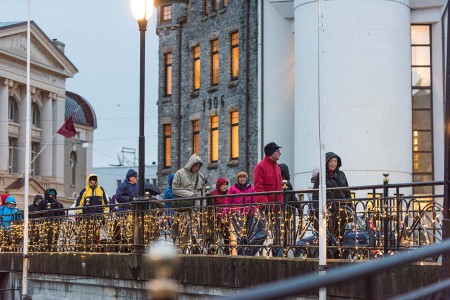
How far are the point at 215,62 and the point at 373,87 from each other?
12958mm

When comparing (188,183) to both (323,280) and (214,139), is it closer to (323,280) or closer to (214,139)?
(323,280)

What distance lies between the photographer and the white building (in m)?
30.0

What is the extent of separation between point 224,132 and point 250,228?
24.1m

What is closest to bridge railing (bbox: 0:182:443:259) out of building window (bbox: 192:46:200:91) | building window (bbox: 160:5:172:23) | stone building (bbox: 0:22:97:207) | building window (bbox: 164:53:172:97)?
building window (bbox: 192:46:200:91)

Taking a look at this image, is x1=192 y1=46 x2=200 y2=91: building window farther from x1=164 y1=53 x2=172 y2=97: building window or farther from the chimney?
the chimney

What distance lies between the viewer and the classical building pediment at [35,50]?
75688 millimetres

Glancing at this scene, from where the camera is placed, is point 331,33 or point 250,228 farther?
point 331,33

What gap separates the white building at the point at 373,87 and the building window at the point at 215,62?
28.6 feet

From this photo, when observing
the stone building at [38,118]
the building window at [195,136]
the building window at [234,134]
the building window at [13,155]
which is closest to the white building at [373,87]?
the building window at [234,134]

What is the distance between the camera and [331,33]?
30.2m

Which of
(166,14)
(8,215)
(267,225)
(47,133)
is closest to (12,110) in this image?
(47,133)

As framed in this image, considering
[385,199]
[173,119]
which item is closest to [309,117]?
[173,119]

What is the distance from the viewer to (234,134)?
4050 centimetres

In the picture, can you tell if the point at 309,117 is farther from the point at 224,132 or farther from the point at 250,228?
the point at 250,228
